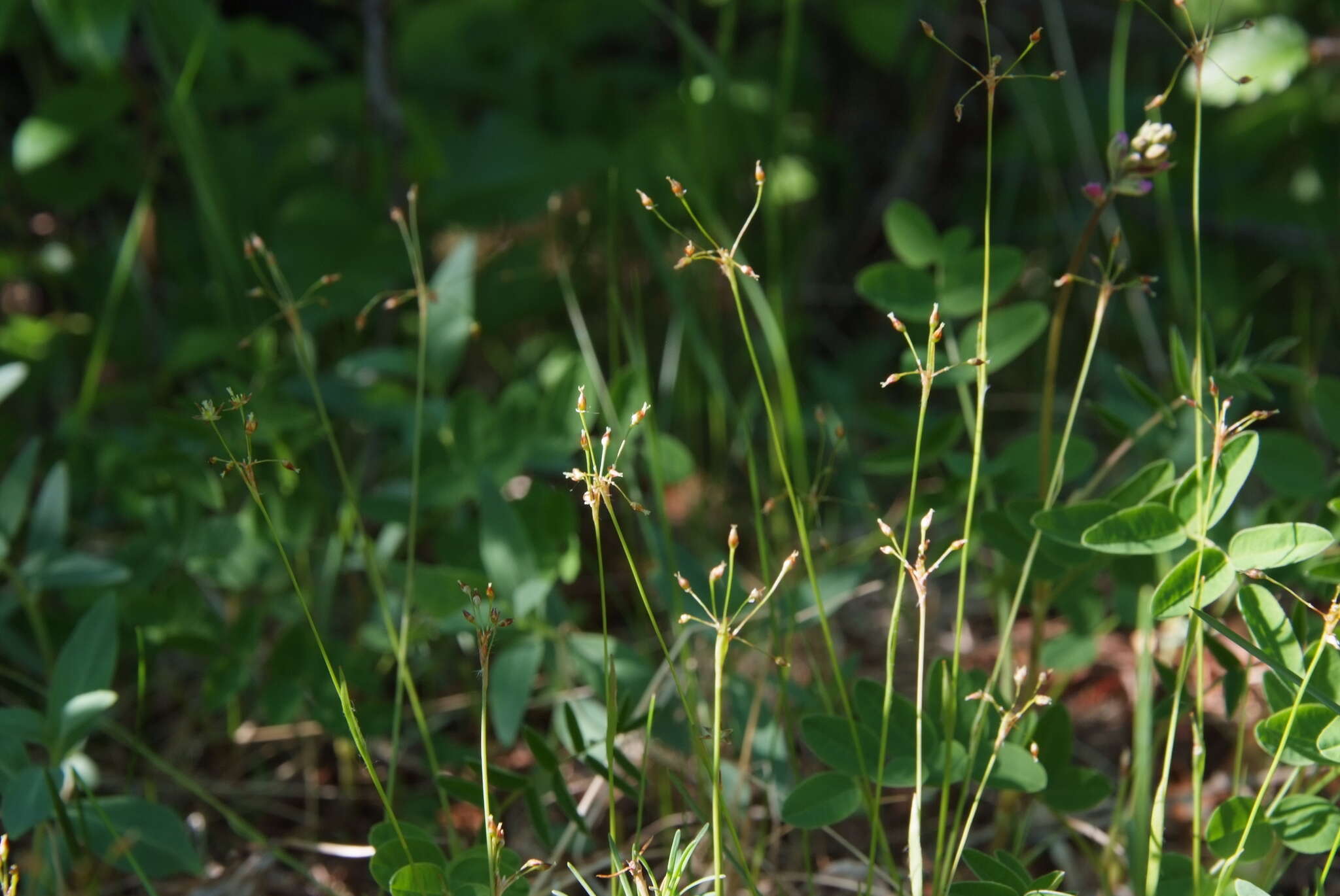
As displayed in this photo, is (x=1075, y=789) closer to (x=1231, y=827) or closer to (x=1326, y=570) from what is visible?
(x=1231, y=827)

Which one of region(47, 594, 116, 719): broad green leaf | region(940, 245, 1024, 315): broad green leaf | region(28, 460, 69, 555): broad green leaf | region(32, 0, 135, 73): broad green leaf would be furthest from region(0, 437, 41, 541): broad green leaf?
region(940, 245, 1024, 315): broad green leaf

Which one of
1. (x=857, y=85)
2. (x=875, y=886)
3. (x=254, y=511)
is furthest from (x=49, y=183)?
(x=875, y=886)

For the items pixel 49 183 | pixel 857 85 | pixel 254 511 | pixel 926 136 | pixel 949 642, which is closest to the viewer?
pixel 254 511

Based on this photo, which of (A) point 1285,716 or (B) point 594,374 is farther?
(B) point 594,374

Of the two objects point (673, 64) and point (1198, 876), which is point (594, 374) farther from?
point (673, 64)

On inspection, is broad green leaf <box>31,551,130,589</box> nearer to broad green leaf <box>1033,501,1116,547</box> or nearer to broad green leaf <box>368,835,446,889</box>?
broad green leaf <box>368,835,446,889</box>

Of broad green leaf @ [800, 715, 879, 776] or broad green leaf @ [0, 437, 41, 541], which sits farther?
broad green leaf @ [0, 437, 41, 541]

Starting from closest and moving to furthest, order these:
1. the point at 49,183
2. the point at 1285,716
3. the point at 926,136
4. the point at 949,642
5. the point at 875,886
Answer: the point at 1285,716 → the point at 875,886 → the point at 949,642 → the point at 49,183 → the point at 926,136
